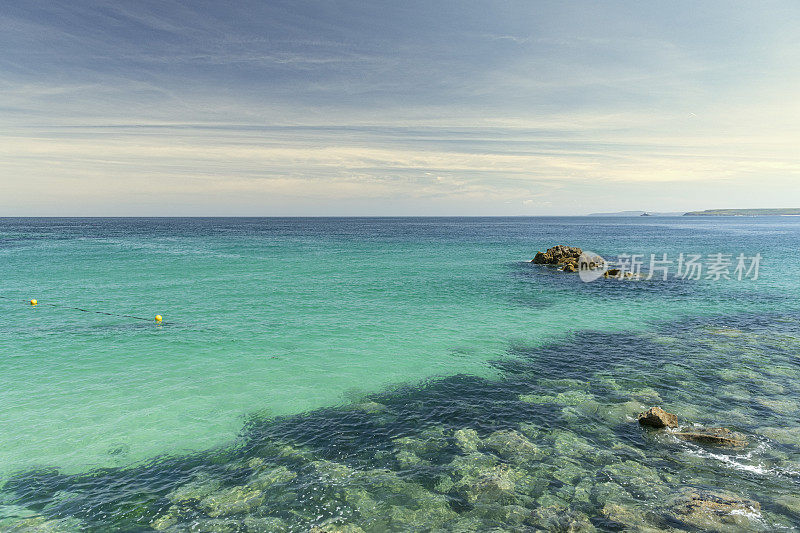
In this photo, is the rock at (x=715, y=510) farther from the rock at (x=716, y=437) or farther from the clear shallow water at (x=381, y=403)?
the rock at (x=716, y=437)

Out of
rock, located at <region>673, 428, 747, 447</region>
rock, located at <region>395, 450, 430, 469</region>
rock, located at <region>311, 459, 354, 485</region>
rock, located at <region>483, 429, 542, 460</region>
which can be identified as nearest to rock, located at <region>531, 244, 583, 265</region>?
rock, located at <region>673, 428, 747, 447</region>

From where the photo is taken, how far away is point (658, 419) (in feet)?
53.4

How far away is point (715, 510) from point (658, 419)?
4.69 metres

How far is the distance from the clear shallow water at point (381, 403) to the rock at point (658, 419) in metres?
0.64

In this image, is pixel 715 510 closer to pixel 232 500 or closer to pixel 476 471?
pixel 476 471

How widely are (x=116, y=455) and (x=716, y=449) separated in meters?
22.8

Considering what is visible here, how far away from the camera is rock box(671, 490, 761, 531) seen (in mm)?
11406

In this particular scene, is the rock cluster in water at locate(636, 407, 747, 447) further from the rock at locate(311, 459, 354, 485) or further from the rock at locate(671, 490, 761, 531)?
the rock at locate(311, 459, 354, 485)

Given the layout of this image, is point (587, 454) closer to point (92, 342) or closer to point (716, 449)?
point (716, 449)

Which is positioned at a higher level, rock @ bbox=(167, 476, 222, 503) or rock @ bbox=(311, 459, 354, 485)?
rock @ bbox=(311, 459, 354, 485)

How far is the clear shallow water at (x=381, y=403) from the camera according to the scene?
12883 mm

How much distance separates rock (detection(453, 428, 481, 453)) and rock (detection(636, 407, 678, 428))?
7.10 m

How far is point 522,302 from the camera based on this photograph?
134ft

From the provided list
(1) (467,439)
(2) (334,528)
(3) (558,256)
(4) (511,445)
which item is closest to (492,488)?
(4) (511,445)
